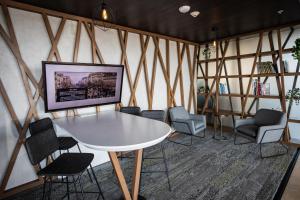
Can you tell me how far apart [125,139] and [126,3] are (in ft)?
6.39

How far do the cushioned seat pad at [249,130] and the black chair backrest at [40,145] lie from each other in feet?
10.7

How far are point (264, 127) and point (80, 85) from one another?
127 inches

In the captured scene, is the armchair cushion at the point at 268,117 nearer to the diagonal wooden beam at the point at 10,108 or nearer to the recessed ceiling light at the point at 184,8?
the recessed ceiling light at the point at 184,8

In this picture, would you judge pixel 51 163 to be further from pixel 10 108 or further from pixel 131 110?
pixel 131 110

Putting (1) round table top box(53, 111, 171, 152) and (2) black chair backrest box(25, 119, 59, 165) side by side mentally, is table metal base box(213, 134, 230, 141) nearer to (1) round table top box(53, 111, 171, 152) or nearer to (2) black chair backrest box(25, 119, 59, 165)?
(1) round table top box(53, 111, 171, 152)

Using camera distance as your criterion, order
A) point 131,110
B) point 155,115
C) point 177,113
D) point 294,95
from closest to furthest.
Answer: point 155,115, point 131,110, point 294,95, point 177,113

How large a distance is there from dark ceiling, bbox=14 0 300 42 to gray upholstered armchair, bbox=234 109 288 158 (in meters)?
1.81

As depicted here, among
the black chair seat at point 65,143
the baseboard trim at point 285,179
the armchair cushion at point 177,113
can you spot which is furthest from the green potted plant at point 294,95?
the black chair seat at point 65,143

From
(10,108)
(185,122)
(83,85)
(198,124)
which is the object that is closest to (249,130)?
(198,124)

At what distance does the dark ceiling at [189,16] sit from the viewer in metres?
2.60

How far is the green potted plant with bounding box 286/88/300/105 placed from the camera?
3.70 m

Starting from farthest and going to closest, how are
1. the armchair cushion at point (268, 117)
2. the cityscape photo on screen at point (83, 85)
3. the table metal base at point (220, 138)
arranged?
the table metal base at point (220, 138)
the armchair cushion at point (268, 117)
the cityscape photo on screen at point (83, 85)

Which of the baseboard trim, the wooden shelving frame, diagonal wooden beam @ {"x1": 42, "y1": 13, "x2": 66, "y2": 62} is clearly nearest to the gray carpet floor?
the baseboard trim

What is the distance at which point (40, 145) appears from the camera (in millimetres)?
1812
